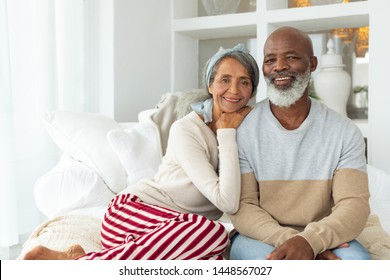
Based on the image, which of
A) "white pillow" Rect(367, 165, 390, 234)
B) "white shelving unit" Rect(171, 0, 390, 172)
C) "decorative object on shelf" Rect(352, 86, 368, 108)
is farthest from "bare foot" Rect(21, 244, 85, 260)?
"decorative object on shelf" Rect(352, 86, 368, 108)

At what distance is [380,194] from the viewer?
6.84 ft

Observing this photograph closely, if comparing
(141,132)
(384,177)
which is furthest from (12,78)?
(384,177)

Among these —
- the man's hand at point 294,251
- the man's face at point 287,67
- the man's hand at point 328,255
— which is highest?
the man's face at point 287,67

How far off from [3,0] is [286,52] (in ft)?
4.75

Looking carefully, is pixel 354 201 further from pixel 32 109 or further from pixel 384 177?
pixel 32 109

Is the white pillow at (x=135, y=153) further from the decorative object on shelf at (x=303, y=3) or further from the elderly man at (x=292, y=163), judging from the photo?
the decorative object on shelf at (x=303, y=3)

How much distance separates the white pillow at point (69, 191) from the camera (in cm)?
214

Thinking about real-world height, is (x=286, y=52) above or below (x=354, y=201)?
above

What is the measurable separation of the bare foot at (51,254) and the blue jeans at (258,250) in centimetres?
41

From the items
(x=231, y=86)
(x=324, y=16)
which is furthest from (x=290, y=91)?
(x=324, y=16)

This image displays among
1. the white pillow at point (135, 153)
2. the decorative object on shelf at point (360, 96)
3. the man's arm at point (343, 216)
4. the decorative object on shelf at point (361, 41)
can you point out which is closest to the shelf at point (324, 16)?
the decorative object on shelf at point (361, 41)

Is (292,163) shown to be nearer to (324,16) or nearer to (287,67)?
(287,67)

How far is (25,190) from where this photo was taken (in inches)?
105
